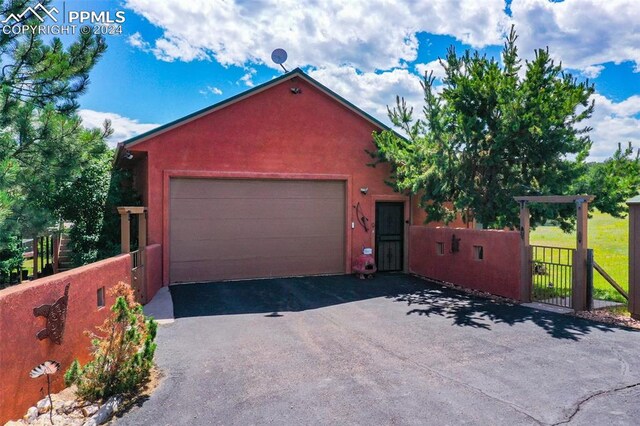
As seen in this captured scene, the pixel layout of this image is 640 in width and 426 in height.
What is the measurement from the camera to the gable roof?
9391 millimetres

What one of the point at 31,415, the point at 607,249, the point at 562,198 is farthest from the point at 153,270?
the point at 607,249

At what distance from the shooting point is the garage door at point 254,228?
9.99 m

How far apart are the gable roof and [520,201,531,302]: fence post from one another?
480 centimetres

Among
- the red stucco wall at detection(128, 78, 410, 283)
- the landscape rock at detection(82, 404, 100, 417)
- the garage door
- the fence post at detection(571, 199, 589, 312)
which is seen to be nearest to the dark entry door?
the red stucco wall at detection(128, 78, 410, 283)

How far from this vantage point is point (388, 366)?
483cm

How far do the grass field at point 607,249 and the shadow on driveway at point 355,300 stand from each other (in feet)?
9.20

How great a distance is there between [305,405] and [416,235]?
8.42 meters

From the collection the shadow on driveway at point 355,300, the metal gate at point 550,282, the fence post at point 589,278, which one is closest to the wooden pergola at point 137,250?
the shadow on driveway at point 355,300

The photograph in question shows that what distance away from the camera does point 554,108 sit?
8320 millimetres

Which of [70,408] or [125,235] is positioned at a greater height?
[125,235]

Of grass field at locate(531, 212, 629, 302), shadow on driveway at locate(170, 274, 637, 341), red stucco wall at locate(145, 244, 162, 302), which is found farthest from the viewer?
grass field at locate(531, 212, 629, 302)

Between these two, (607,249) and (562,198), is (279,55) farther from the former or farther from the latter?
(607,249)

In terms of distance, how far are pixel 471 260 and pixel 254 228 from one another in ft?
18.3

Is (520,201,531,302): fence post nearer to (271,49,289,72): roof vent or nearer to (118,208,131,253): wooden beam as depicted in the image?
(271,49,289,72): roof vent
